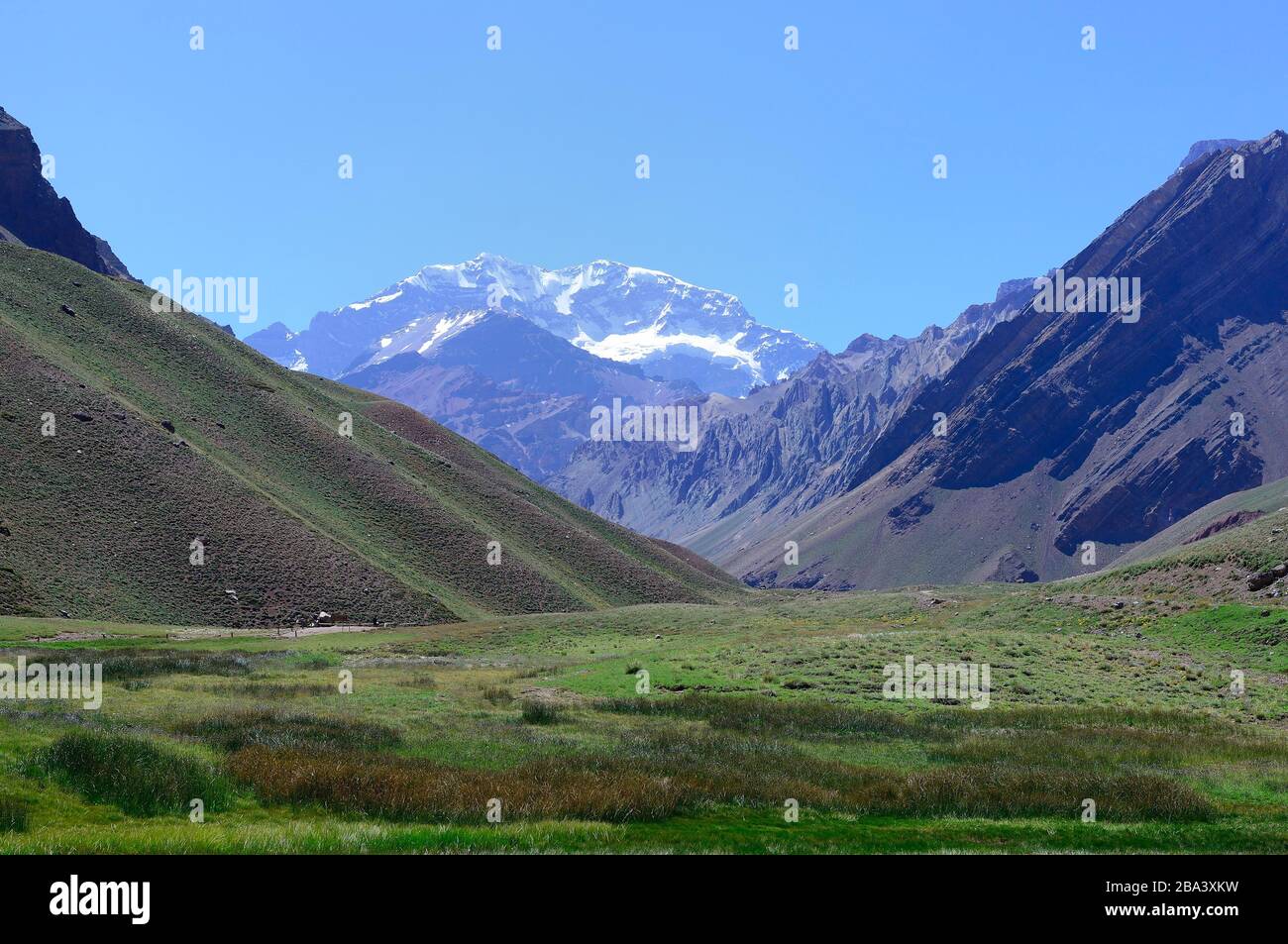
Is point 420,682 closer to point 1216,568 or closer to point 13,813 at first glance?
point 13,813

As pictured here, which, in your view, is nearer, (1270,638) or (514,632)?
(1270,638)

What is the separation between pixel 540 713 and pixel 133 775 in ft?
59.2

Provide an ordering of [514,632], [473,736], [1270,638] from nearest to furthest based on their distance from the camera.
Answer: [473,736]
[1270,638]
[514,632]

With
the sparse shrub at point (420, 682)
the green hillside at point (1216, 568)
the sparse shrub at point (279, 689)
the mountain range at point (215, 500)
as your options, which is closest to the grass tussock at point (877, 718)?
the sparse shrub at point (420, 682)

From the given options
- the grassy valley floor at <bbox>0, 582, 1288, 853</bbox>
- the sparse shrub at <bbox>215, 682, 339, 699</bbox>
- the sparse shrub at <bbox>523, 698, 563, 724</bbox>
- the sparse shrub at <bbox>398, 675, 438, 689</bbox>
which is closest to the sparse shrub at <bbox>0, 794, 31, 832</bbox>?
the grassy valley floor at <bbox>0, 582, 1288, 853</bbox>

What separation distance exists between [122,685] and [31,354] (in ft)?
320

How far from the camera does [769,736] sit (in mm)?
35844

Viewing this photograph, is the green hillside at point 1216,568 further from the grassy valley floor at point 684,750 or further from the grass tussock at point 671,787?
the grass tussock at point 671,787

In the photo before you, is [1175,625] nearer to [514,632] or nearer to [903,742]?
[903,742]

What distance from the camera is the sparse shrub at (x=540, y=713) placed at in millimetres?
37938

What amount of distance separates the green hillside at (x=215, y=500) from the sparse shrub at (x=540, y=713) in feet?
232
